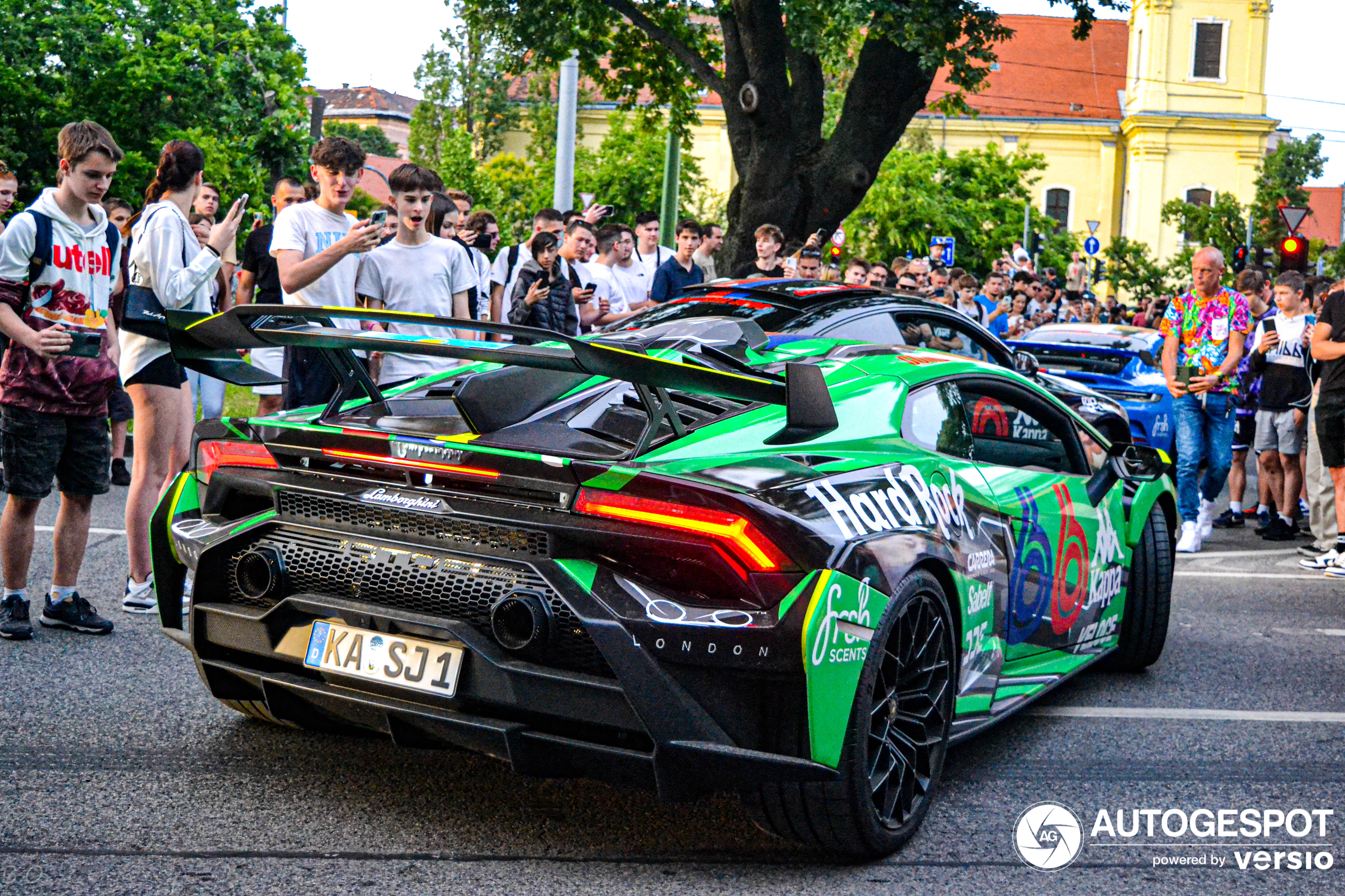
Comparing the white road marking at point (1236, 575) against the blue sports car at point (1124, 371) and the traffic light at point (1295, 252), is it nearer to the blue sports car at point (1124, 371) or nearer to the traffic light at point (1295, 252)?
the blue sports car at point (1124, 371)

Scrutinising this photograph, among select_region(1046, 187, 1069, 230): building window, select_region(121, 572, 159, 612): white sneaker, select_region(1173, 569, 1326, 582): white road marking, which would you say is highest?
select_region(1046, 187, 1069, 230): building window

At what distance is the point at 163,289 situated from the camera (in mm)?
5750

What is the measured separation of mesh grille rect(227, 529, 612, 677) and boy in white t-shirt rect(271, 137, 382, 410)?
8.61 feet

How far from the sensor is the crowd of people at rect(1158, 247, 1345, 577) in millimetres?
9586

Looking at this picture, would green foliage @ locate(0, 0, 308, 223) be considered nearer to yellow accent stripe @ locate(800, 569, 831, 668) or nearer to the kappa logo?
the kappa logo

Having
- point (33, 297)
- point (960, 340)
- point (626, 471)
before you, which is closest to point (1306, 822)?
point (626, 471)

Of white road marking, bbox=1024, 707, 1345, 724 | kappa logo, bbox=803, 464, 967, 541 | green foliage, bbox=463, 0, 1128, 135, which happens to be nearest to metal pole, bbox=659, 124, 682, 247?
green foliage, bbox=463, 0, 1128, 135

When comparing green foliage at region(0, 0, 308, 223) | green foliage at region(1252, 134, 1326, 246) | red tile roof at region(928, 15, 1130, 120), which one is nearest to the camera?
green foliage at region(0, 0, 308, 223)

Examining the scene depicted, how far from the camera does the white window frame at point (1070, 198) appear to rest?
74688mm

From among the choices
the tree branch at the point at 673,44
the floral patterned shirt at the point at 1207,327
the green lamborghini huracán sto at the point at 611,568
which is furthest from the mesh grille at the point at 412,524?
the tree branch at the point at 673,44

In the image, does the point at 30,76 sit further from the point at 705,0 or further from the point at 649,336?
the point at 649,336

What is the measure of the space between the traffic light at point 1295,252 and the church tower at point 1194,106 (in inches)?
1994

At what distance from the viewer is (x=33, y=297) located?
5.46m

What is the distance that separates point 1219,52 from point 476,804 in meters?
71.8
